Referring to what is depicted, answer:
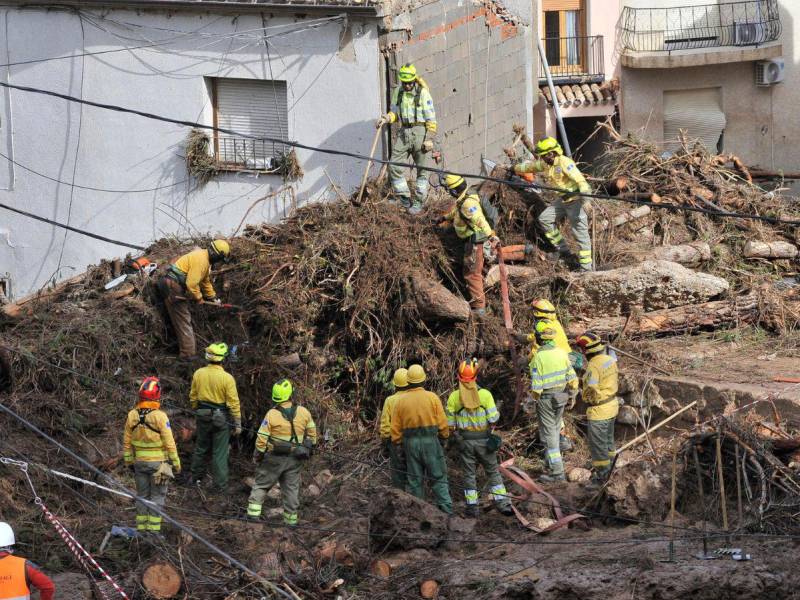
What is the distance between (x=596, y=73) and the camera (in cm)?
2406

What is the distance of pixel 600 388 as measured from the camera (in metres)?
13.2

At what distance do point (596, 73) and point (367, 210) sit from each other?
32.3 ft

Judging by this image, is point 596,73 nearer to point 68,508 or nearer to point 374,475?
point 374,475

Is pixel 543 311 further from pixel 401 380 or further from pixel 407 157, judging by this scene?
pixel 407 157

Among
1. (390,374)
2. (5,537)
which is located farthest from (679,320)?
(5,537)

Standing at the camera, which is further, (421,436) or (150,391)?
(421,436)

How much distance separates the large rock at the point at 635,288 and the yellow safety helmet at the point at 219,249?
14.1 feet

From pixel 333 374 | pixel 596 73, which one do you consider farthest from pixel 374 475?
pixel 596 73

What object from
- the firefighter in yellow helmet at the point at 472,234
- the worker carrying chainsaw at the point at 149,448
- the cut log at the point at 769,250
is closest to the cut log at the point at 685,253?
the cut log at the point at 769,250

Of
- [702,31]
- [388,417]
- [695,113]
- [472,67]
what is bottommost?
[388,417]

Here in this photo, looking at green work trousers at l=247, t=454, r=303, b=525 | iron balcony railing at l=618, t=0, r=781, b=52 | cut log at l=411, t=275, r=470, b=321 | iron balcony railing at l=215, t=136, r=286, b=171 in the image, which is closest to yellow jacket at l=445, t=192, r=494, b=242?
cut log at l=411, t=275, r=470, b=321

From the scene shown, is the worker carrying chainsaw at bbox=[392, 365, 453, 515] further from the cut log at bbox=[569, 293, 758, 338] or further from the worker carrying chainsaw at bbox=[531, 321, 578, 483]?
the cut log at bbox=[569, 293, 758, 338]

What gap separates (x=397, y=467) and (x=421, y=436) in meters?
0.48

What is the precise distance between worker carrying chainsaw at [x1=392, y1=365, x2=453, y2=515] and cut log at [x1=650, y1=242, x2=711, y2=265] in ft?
17.5
